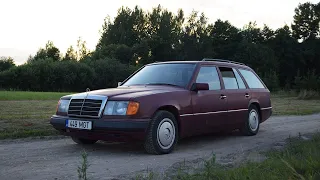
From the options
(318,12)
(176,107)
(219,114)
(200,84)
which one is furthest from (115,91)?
(318,12)

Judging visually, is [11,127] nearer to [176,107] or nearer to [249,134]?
[176,107]

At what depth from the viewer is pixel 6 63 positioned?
7400 centimetres

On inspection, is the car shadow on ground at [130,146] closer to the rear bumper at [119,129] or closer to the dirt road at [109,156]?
the dirt road at [109,156]

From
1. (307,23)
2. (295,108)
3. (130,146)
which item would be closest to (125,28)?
(307,23)

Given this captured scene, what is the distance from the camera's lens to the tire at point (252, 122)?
9102 millimetres

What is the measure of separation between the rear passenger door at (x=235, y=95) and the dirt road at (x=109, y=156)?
0.47m

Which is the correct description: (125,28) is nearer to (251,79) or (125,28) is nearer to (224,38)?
(224,38)

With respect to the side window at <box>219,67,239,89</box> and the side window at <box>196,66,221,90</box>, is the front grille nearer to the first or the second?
the side window at <box>196,66,221,90</box>

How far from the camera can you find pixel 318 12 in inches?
2997

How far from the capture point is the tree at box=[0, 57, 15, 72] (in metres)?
72.1

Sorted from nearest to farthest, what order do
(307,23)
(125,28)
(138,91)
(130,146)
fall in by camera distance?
(138,91) → (130,146) → (307,23) → (125,28)

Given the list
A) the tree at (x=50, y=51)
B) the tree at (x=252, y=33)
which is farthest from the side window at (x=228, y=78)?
the tree at (x=50, y=51)

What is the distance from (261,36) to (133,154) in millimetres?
70973

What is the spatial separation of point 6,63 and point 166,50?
96.8 feet
